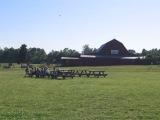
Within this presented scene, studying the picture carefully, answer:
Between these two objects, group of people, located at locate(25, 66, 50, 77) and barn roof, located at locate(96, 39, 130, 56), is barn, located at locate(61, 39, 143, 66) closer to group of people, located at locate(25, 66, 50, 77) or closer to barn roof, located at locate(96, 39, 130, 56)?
barn roof, located at locate(96, 39, 130, 56)

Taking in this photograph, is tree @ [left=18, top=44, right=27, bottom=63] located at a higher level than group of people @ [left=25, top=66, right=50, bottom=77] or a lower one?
higher

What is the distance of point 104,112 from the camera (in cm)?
1762

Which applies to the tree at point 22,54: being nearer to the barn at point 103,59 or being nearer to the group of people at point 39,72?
the barn at point 103,59

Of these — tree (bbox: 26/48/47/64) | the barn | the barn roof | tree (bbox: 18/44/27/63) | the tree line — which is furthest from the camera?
tree (bbox: 26/48/47/64)

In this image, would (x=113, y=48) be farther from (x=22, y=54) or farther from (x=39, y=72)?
(x=39, y=72)

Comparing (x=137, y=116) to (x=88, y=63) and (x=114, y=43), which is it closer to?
(x=88, y=63)

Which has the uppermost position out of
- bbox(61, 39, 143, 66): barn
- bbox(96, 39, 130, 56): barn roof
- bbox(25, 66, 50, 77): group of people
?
bbox(96, 39, 130, 56): barn roof

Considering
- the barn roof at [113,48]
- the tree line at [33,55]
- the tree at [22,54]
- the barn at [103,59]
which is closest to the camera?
the barn at [103,59]

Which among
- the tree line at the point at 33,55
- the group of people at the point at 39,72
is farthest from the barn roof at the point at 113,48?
the group of people at the point at 39,72

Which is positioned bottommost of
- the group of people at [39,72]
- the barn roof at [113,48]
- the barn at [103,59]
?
the group of people at [39,72]

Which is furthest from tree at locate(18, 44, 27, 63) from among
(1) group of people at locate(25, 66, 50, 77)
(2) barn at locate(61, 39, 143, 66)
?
(1) group of people at locate(25, 66, 50, 77)

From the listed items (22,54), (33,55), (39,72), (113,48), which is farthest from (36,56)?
(39,72)

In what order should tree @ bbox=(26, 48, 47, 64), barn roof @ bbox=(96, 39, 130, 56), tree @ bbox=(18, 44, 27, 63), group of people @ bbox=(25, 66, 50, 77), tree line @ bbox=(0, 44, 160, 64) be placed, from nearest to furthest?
group of people @ bbox=(25, 66, 50, 77)
barn roof @ bbox=(96, 39, 130, 56)
tree @ bbox=(18, 44, 27, 63)
tree line @ bbox=(0, 44, 160, 64)
tree @ bbox=(26, 48, 47, 64)

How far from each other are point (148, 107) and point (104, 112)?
8.99 ft
